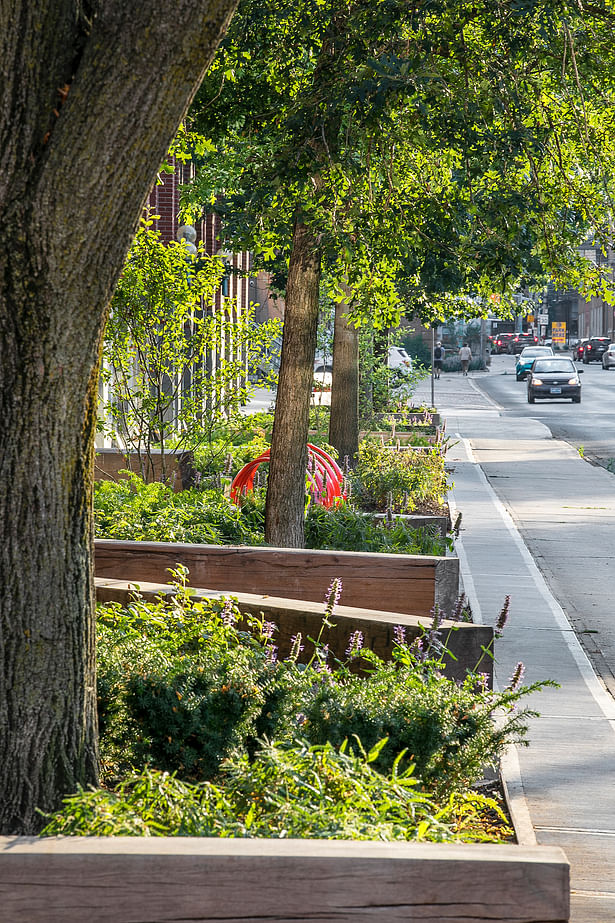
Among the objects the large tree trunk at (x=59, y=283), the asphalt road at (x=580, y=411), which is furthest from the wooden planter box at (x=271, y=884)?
the asphalt road at (x=580, y=411)

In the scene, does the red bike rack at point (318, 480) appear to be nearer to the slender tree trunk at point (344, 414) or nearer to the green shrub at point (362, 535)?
the green shrub at point (362, 535)

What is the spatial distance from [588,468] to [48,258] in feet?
60.2

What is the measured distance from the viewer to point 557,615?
339 inches

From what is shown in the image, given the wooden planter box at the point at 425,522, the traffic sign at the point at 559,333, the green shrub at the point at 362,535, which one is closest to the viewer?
the green shrub at the point at 362,535

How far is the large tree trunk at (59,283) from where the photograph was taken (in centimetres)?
285

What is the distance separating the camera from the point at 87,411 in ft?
10.0

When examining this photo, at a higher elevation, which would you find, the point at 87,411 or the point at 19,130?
the point at 19,130

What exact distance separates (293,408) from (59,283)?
4.73m

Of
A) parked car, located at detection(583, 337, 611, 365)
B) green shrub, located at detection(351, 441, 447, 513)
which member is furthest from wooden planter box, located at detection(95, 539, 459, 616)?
parked car, located at detection(583, 337, 611, 365)

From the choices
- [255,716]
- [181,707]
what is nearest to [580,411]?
[255,716]

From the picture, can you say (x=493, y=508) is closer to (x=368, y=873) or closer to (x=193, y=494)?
(x=193, y=494)

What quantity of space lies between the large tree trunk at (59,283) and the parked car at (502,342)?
9812 cm

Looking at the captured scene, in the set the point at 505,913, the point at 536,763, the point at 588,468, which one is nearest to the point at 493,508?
the point at 588,468

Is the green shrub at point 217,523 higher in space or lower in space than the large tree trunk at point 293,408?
lower
